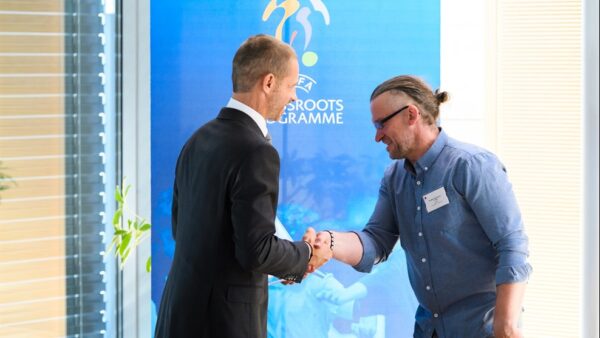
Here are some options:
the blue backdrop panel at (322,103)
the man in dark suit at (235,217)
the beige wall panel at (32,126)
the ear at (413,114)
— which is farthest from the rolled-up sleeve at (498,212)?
the beige wall panel at (32,126)

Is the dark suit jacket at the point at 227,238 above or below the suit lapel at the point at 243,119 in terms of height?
below

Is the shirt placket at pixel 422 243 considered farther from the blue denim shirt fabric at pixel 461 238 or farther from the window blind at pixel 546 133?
the window blind at pixel 546 133

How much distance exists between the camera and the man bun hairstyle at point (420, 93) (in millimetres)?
2615

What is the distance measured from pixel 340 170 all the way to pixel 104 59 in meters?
1.39

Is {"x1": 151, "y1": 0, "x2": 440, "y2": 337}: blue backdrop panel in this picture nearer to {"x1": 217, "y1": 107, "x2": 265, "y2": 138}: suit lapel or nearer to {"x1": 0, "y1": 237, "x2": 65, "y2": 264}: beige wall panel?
{"x1": 0, "y1": 237, "x2": 65, "y2": 264}: beige wall panel

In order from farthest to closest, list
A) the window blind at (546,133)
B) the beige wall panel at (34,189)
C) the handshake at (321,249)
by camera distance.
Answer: the window blind at (546,133), the beige wall panel at (34,189), the handshake at (321,249)

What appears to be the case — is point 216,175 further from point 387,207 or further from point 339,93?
point 339,93

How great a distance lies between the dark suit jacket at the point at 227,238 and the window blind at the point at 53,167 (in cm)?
130

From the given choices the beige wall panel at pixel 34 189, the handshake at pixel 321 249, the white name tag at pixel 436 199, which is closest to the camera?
the white name tag at pixel 436 199

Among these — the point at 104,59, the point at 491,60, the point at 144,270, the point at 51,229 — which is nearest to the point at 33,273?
the point at 51,229

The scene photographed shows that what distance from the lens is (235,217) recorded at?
8.00ft

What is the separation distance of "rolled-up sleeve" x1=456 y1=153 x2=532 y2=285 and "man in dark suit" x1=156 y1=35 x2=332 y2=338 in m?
0.62

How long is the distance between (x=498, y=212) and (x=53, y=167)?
7.51ft

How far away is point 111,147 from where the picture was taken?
421 centimetres
